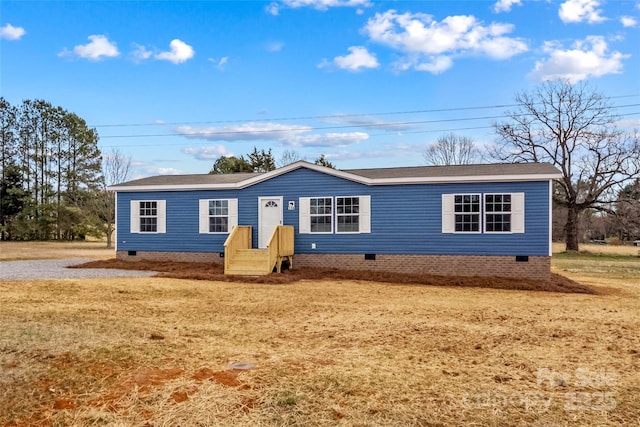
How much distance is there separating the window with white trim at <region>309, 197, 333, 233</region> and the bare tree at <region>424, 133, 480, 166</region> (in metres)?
24.8

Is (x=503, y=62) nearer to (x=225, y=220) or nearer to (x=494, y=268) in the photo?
(x=494, y=268)

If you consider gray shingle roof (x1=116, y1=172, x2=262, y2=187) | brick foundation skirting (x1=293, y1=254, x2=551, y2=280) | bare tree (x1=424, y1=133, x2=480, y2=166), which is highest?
bare tree (x1=424, y1=133, x2=480, y2=166)

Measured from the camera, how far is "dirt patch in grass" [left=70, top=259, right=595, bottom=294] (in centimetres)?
1270

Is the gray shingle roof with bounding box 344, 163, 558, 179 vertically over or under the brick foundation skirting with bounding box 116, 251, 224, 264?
over

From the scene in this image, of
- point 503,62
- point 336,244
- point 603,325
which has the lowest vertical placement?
point 603,325

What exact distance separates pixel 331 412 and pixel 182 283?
932cm

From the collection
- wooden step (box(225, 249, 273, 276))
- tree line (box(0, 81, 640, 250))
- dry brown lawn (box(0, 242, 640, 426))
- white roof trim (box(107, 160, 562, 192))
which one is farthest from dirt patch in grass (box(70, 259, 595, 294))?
tree line (box(0, 81, 640, 250))

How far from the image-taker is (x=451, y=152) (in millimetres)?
38906

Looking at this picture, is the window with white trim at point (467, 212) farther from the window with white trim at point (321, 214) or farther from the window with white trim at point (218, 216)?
the window with white trim at point (218, 216)

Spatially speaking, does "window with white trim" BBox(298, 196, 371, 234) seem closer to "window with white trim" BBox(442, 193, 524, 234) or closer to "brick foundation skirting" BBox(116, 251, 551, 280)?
"brick foundation skirting" BBox(116, 251, 551, 280)

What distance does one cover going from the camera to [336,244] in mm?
15422

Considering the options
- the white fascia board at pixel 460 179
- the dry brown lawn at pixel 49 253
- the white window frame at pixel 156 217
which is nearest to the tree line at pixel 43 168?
the dry brown lawn at pixel 49 253

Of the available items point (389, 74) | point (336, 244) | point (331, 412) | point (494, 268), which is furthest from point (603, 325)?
point (389, 74)

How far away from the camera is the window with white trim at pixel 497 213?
13914 millimetres
